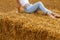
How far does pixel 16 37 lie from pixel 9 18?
333 millimetres

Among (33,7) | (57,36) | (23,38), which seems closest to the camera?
(57,36)

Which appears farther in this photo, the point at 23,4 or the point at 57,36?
the point at 23,4

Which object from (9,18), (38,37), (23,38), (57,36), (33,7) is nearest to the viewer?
(57,36)

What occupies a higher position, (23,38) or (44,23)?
(44,23)

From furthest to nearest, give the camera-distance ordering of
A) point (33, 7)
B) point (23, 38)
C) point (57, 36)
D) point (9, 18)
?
1. point (33, 7)
2. point (9, 18)
3. point (23, 38)
4. point (57, 36)

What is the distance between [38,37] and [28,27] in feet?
0.69

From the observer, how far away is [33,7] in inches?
159

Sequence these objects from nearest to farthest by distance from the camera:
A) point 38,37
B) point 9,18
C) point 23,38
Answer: point 38,37, point 23,38, point 9,18

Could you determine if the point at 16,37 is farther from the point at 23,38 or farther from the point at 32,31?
the point at 32,31

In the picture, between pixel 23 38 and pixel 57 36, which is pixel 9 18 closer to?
pixel 23 38

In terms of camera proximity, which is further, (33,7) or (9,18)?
(33,7)

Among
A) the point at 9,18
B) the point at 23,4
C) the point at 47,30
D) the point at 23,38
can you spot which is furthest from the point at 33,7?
the point at 47,30

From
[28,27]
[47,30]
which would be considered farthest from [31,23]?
[47,30]

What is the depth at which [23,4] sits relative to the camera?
4180 millimetres
